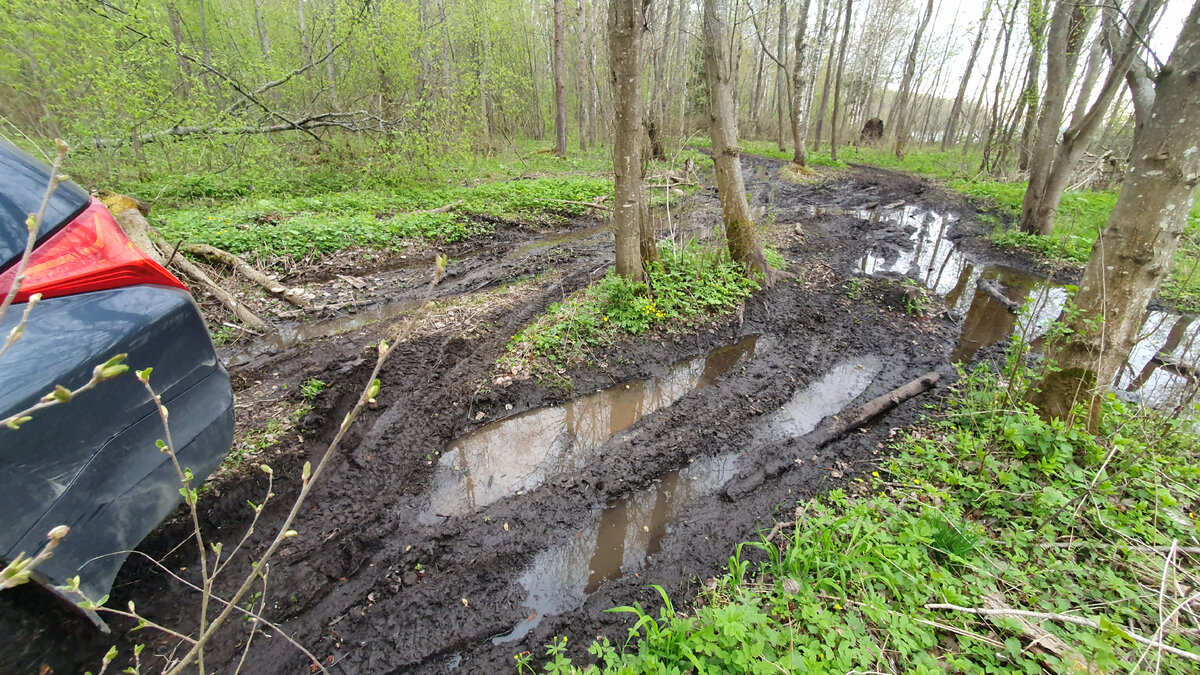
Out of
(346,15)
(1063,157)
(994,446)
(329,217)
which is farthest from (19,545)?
(1063,157)

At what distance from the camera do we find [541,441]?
4176 mm

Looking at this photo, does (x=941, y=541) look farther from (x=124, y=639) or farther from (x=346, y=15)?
(x=346, y=15)

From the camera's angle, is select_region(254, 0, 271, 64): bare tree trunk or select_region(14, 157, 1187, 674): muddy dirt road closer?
select_region(14, 157, 1187, 674): muddy dirt road

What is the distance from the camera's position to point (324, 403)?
4008mm

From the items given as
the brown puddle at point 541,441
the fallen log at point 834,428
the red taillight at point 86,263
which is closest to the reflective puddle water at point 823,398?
the fallen log at point 834,428

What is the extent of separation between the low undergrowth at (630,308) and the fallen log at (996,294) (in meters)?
3.78

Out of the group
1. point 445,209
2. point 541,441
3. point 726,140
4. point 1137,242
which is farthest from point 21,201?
point 445,209

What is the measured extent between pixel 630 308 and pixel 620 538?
294cm

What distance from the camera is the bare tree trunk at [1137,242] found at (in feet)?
8.87

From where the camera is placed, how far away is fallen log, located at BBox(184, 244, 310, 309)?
20.4ft

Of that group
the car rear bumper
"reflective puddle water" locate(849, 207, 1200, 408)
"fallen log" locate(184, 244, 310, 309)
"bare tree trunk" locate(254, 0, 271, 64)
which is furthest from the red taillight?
"bare tree trunk" locate(254, 0, 271, 64)

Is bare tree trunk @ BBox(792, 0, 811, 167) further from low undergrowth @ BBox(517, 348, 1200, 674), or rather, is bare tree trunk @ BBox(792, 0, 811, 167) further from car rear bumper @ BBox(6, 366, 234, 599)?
car rear bumper @ BBox(6, 366, 234, 599)

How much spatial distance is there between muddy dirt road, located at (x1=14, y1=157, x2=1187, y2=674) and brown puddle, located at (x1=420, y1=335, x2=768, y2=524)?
21 mm

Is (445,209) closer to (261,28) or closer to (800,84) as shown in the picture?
(800,84)
